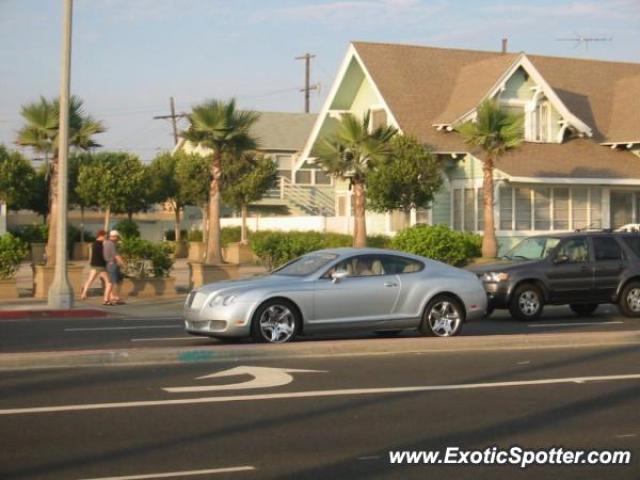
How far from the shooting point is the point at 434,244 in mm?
32375

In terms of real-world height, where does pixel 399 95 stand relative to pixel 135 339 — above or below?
above

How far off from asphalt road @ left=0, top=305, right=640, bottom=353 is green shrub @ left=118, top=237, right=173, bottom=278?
4873 millimetres

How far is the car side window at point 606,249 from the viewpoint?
22328mm

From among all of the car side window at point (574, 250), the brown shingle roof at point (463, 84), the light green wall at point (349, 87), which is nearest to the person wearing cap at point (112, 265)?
the car side window at point (574, 250)

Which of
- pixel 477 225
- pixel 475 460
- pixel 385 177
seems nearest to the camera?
pixel 475 460

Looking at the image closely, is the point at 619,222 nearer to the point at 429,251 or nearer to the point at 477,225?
the point at 477,225

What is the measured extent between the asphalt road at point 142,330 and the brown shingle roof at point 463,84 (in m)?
16.6

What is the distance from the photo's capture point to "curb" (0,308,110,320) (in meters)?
23.3

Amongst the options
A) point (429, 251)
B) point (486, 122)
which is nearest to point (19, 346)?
point (429, 251)

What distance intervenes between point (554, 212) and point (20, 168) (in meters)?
24.5

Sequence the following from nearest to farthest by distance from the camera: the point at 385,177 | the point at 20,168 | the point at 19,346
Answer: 1. the point at 19,346
2. the point at 385,177
3. the point at 20,168

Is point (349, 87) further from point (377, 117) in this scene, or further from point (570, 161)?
point (570, 161)

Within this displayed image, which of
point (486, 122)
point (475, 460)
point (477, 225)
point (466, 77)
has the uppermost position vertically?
point (466, 77)

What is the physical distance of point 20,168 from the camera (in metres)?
50.6
